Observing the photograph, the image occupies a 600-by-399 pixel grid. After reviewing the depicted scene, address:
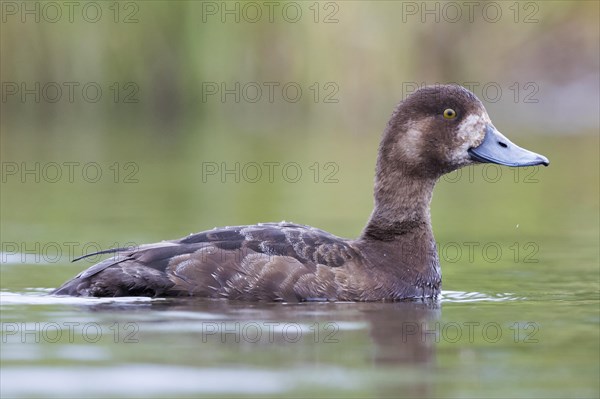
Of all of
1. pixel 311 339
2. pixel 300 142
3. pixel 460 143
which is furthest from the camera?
pixel 300 142

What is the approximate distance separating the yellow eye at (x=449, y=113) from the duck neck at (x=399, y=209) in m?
0.47

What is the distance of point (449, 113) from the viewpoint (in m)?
8.81

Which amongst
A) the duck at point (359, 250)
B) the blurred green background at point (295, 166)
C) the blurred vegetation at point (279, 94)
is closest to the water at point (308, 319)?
the blurred green background at point (295, 166)

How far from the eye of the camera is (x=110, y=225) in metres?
11.7

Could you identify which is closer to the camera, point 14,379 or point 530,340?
point 14,379

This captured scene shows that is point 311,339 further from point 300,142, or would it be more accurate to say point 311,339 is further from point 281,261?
point 300,142

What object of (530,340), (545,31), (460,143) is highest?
(545,31)

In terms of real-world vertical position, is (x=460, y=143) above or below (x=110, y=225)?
above

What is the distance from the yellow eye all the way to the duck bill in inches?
10.0

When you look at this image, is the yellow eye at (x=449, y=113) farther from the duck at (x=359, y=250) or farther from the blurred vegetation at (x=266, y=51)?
the blurred vegetation at (x=266, y=51)

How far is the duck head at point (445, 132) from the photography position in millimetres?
8797

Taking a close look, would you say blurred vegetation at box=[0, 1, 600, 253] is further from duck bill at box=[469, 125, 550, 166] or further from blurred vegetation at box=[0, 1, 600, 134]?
duck bill at box=[469, 125, 550, 166]

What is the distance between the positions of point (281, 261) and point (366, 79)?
1415 cm

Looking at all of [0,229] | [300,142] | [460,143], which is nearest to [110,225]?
[0,229]
